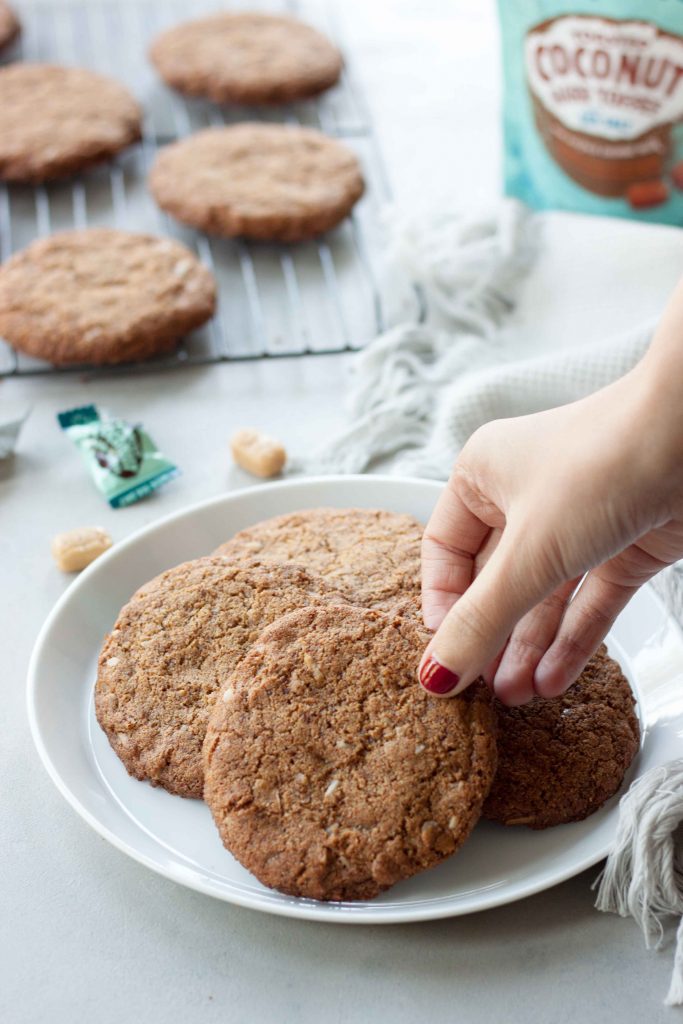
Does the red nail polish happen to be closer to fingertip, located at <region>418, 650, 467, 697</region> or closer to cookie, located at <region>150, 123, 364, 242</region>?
fingertip, located at <region>418, 650, 467, 697</region>

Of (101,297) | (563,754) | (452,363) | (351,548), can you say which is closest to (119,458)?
(101,297)

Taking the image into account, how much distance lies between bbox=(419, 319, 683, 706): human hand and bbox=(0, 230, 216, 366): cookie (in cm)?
95

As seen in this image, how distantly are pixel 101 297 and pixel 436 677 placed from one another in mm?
1275

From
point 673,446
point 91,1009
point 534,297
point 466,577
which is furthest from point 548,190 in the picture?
point 91,1009

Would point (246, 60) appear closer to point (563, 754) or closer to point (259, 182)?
point (259, 182)

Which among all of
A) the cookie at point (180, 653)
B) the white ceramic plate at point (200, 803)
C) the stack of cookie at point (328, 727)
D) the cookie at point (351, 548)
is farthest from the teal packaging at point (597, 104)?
the cookie at point (180, 653)

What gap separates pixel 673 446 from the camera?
0.91 metres

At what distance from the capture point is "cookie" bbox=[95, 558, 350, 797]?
48.7 inches

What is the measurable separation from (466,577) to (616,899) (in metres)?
0.40

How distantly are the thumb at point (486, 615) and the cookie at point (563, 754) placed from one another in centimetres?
14

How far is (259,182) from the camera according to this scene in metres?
2.40

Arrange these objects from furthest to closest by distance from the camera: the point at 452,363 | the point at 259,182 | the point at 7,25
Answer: the point at 7,25 < the point at 259,182 < the point at 452,363

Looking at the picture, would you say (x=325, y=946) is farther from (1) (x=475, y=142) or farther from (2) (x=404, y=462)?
(1) (x=475, y=142)

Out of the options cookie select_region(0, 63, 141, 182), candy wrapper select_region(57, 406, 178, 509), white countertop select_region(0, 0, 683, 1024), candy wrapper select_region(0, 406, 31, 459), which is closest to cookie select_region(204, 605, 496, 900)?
white countertop select_region(0, 0, 683, 1024)
